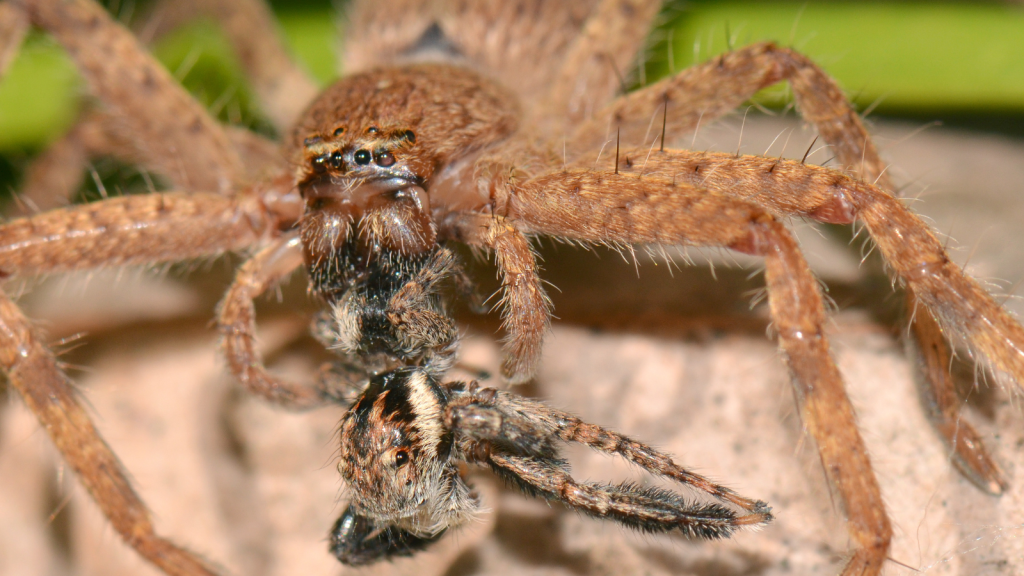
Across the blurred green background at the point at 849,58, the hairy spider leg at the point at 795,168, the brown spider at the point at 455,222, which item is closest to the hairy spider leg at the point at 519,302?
the brown spider at the point at 455,222

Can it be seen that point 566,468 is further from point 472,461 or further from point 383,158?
point 383,158

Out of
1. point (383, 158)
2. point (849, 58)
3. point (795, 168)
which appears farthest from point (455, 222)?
point (849, 58)

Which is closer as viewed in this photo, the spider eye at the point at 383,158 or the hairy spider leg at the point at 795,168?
the hairy spider leg at the point at 795,168

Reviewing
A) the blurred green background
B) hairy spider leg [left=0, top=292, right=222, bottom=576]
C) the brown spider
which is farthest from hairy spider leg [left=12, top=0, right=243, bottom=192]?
hairy spider leg [left=0, top=292, right=222, bottom=576]

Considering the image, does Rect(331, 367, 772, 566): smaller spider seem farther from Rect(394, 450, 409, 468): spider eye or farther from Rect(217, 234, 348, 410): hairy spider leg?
Rect(217, 234, 348, 410): hairy spider leg

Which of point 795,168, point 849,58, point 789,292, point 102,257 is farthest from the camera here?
point 849,58

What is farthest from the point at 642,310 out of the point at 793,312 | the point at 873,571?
the point at 873,571

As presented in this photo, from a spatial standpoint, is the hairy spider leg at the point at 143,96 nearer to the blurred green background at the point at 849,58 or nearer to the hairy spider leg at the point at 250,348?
the blurred green background at the point at 849,58
